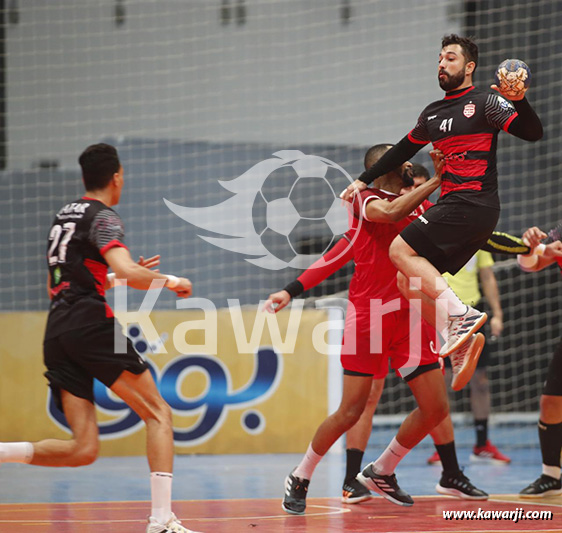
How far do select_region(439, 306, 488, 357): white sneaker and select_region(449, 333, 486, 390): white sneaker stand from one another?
0.04m

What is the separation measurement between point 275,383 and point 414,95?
5600mm

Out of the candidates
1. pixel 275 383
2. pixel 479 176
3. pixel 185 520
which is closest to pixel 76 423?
pixel 185 520

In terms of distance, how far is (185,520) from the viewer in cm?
515

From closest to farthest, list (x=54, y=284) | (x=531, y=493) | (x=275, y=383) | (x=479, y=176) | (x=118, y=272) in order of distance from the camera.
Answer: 1. (x=118, y=272)
2. (x=54, y=284)
3. (x=479, y=176)
4. (x=531, y=493)
5. (x=275, y=383)

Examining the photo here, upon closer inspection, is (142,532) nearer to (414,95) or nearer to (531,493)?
(531,493)

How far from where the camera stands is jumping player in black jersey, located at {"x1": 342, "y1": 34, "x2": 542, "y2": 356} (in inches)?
187

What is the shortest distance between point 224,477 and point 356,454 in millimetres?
1784

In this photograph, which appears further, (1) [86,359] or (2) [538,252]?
(2) [538,252]

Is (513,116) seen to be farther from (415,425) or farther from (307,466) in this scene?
(307,466)

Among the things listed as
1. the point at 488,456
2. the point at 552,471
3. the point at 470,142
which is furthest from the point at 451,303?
the point at 488,456

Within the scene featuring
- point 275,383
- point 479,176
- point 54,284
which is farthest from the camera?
point 275,383

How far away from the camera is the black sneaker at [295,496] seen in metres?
5.41

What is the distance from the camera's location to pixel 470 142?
4824mm

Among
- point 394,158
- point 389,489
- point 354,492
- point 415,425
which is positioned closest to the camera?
point 394,158
